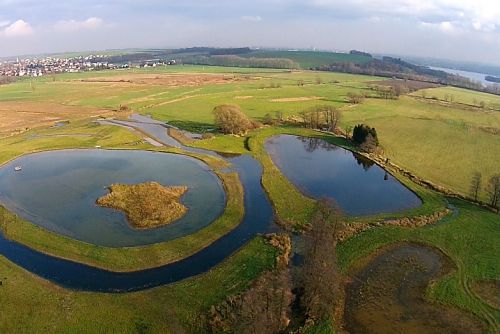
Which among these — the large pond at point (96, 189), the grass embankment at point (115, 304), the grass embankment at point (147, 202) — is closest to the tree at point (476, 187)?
the grass embankment at point (115, 304)

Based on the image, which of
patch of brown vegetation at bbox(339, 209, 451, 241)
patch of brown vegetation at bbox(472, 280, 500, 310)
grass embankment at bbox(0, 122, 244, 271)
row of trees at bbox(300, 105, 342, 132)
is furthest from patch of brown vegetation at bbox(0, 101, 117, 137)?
patch of brown vegetation at bbox(472, 280, 500, 310)

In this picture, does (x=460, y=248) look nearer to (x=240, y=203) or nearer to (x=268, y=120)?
(x=240, y=203)

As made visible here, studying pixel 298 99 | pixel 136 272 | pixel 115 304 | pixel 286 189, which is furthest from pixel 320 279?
pixel 298 99

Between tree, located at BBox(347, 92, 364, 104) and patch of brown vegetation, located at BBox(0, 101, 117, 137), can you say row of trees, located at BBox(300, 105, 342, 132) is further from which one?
patch of brown vegetation, located at BBox(0, 101, 117, 137)

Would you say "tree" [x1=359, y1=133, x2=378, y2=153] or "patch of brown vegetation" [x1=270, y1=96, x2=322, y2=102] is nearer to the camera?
"tree" [x1=359, y1=133, x2=378, y2=153]

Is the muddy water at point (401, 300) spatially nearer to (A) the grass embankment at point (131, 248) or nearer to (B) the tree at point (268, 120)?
(A) the grass embankment at point (131, 248)

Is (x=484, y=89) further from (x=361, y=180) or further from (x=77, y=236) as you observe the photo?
(x=77, y=236)

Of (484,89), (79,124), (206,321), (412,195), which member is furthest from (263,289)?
(484,89)
